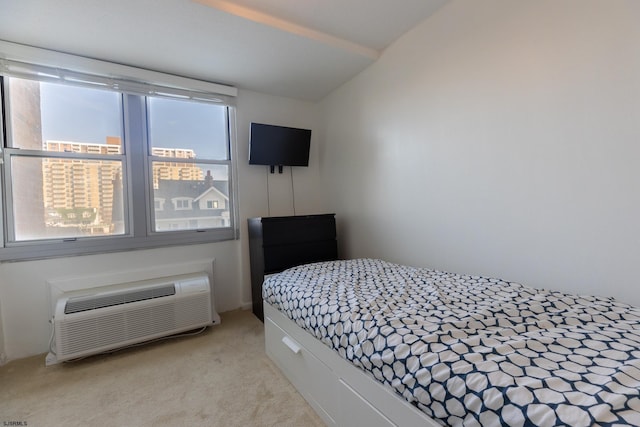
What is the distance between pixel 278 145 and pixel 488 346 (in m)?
2.64

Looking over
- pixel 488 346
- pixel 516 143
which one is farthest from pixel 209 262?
pixel 516 143

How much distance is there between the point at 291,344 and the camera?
169 centimetres

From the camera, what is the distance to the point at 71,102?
7.70 feet

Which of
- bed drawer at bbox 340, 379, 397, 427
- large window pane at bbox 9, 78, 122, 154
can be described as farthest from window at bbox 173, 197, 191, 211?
bed drawer at bbox 340, 379, 397, 427

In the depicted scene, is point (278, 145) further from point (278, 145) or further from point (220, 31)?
point (220, 31)

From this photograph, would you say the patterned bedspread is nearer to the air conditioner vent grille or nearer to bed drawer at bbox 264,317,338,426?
bed drawer at bbox 264,317,338,426

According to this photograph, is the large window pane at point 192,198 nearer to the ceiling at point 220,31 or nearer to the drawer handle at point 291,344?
the ceiling at point 220,31

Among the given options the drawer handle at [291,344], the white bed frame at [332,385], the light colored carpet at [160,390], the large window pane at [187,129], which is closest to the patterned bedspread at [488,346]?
the white bed frame at [332,385]

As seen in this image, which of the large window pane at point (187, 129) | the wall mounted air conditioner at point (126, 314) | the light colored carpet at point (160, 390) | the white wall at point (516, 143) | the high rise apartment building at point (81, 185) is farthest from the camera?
the large window pane at point (187, 129)

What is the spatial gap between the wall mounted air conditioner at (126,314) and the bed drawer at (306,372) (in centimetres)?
86

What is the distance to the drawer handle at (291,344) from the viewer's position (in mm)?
1626

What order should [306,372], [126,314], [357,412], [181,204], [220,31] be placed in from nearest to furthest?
[357,412] → [306,372] → [220,31] → [126,314] → [181,204]

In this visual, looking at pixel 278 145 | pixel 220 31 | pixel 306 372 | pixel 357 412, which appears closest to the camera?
pixel 357 412

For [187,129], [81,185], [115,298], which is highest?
[187,129]
